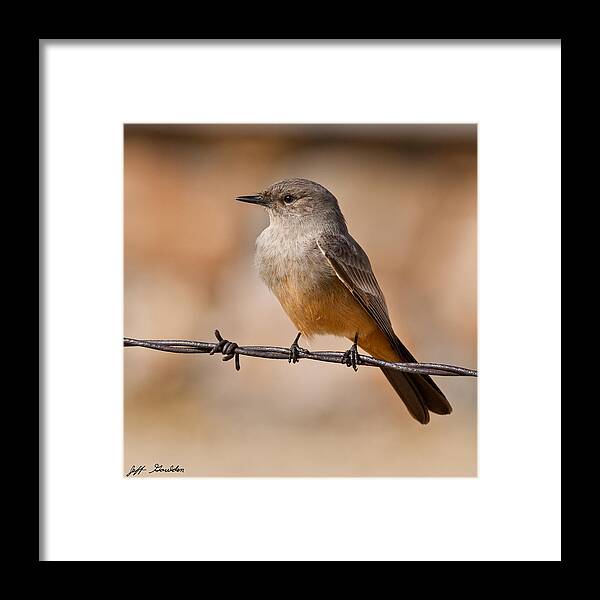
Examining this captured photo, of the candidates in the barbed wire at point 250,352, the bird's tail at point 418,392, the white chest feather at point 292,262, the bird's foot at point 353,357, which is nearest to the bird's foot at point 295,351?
the barbed wire at point 250,352

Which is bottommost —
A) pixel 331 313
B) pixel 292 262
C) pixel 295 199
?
pixel 331 313

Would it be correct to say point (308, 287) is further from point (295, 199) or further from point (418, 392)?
point (418, 392)

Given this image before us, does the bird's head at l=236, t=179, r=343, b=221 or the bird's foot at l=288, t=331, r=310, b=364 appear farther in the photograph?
the bird's head at l=236, t=179, r=343, b=221

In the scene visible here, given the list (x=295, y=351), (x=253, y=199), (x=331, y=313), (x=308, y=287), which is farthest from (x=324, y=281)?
(x=253, y=199)
